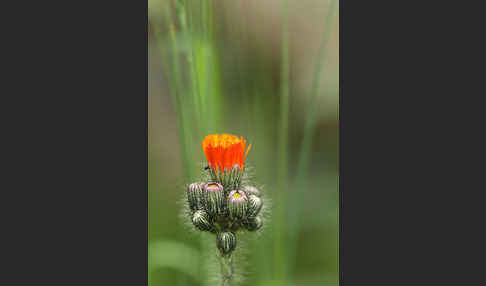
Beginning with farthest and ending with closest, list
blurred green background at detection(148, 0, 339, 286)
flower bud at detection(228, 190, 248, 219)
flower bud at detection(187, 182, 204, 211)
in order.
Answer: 1. blurred green background at detection(148, 0, 339, 286)
2. flower bud at detection(187, 182, 204, 211)
3. flower bud at detection(228, 190, 248, 219)

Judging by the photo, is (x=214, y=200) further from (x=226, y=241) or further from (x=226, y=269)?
(x=226, y=269)

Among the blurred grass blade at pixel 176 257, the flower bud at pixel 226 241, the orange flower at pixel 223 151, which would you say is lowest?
the blurred grass blade at pixel 176 257

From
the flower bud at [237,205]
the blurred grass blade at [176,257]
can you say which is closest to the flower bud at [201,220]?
the flower bud at [237,205]

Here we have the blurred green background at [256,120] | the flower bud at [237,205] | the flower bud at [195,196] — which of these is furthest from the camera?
the blurred green background at [256,120]

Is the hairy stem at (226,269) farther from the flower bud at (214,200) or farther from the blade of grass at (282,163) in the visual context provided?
the blade of grass at (282,163)

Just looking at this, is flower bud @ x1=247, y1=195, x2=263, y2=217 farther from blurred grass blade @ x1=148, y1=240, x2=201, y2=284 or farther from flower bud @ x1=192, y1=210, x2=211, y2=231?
blurred grass blade @ x1=148, y1=240, x2=201, y2=284

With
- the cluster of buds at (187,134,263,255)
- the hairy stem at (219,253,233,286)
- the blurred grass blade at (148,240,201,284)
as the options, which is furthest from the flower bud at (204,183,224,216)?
the blurred grass blade at (148,240,201,284)

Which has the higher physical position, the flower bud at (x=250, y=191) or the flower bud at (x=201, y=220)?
the flower bud at (x=250, y=191)
